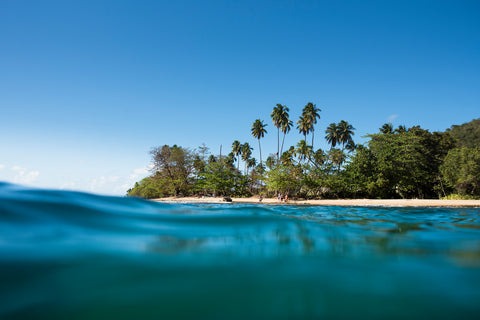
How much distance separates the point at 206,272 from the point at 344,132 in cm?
6126

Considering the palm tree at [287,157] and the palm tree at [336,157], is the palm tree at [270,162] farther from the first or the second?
the palm tree at [336,157]

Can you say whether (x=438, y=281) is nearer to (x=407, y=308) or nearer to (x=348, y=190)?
(x=407, y=308)

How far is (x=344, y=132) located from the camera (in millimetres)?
58750

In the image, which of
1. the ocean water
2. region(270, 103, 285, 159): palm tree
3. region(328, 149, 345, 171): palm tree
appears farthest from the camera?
region(270, 103, 285, 159): palm tree

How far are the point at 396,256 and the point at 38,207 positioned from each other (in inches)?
218

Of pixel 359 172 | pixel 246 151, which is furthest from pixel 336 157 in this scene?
pixel 246 151

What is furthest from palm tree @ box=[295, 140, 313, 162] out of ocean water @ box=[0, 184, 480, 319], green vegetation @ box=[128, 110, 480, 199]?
ocean water @ box=[0, 184, 480, 319]

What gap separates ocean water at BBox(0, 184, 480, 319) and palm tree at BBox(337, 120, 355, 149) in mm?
58255

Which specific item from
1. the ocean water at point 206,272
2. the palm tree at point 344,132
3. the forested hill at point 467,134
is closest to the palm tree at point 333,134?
the palm tree at point 344,132

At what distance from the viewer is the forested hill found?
52566 millimetres

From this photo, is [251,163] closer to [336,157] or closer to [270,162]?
[270,162]

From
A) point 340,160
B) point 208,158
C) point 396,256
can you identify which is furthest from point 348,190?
point 396,256

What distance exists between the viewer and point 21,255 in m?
2.89

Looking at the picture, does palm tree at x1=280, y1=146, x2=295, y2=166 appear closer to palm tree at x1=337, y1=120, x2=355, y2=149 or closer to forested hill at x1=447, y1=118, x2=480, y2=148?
palm tree at x1=337, y1=120, x2=355, y2=149
